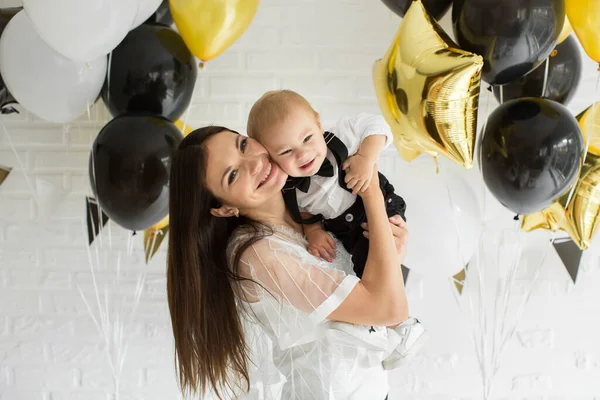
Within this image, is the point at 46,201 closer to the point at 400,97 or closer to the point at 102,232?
the point at 102,232

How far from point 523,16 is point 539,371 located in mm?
1297

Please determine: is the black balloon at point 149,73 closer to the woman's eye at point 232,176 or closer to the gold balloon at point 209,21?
the gold balloon at point 209,21

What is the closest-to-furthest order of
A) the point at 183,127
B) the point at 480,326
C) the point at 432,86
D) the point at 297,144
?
the point at 297,144
the point at 432,86
the point at 183,127
the point at 480,326

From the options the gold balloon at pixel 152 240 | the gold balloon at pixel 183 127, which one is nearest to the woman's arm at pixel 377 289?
the gold balloon at pixel 183 127

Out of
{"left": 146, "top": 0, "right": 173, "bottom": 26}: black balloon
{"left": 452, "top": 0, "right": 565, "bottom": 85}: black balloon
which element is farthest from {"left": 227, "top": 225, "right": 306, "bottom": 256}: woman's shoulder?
{"left": 146, "top": 0, "right": 173, "bottom": 26}: black balloon

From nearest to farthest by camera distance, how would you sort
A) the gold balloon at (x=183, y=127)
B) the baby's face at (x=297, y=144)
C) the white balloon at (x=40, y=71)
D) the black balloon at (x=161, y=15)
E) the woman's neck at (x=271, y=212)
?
the baby's face at (x=297, y=144) → the woman's neck at (x=271, y=212) → the white balloon at (x=40, y=71) → the black balloon at (x=161, y=15) → the gold balloon at (x=183, y=127)

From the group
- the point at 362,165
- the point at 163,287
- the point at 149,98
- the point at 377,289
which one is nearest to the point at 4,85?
the point at 149,98

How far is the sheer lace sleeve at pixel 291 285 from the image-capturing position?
1112 millimetres

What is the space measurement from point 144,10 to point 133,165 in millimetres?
398

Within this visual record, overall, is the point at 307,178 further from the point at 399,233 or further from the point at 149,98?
the point at 149,98

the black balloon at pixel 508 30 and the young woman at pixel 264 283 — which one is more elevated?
the black balloon at pixel 508 30

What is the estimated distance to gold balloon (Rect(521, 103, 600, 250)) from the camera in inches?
64.0

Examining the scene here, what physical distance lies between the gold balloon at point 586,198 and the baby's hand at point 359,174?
2.50 feet

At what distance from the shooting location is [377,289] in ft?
3.65
